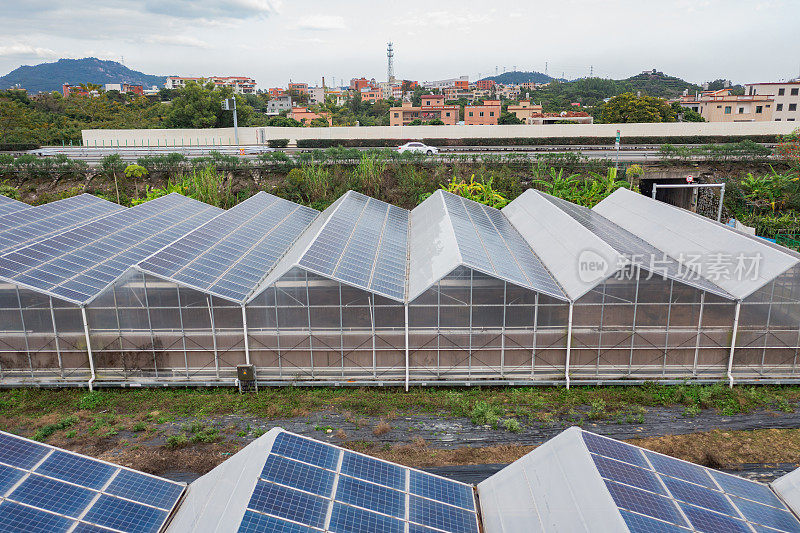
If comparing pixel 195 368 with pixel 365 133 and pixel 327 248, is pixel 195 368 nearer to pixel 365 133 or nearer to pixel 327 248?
pixel 327 248

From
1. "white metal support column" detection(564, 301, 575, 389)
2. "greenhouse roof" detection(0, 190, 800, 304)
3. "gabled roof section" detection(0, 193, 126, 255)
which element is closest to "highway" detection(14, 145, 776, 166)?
"greenhouse roof" detection(0, 190, 800, 304)

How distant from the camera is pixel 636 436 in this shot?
608 inches

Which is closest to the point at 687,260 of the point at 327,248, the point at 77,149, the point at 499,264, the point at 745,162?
the point at 499,264

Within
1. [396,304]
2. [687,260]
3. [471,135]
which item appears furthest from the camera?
[471,135]

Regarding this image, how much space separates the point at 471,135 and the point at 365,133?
462 inches

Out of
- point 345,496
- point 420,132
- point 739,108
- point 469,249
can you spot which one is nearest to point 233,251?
point 469,249

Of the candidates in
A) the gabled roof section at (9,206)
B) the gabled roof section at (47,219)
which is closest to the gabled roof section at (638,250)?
the gabled roof section at (47,219)

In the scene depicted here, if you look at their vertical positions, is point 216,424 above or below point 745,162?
below

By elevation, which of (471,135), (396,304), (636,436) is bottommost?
(636,436)

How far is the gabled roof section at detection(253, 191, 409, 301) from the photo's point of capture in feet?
58.3

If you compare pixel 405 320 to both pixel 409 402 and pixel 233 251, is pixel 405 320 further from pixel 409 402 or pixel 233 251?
pixel 233 251

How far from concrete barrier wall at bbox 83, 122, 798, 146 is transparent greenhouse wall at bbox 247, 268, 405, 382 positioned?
141ft

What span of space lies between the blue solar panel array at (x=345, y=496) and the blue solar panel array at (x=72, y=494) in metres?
2.30

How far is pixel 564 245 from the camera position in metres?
21.5
